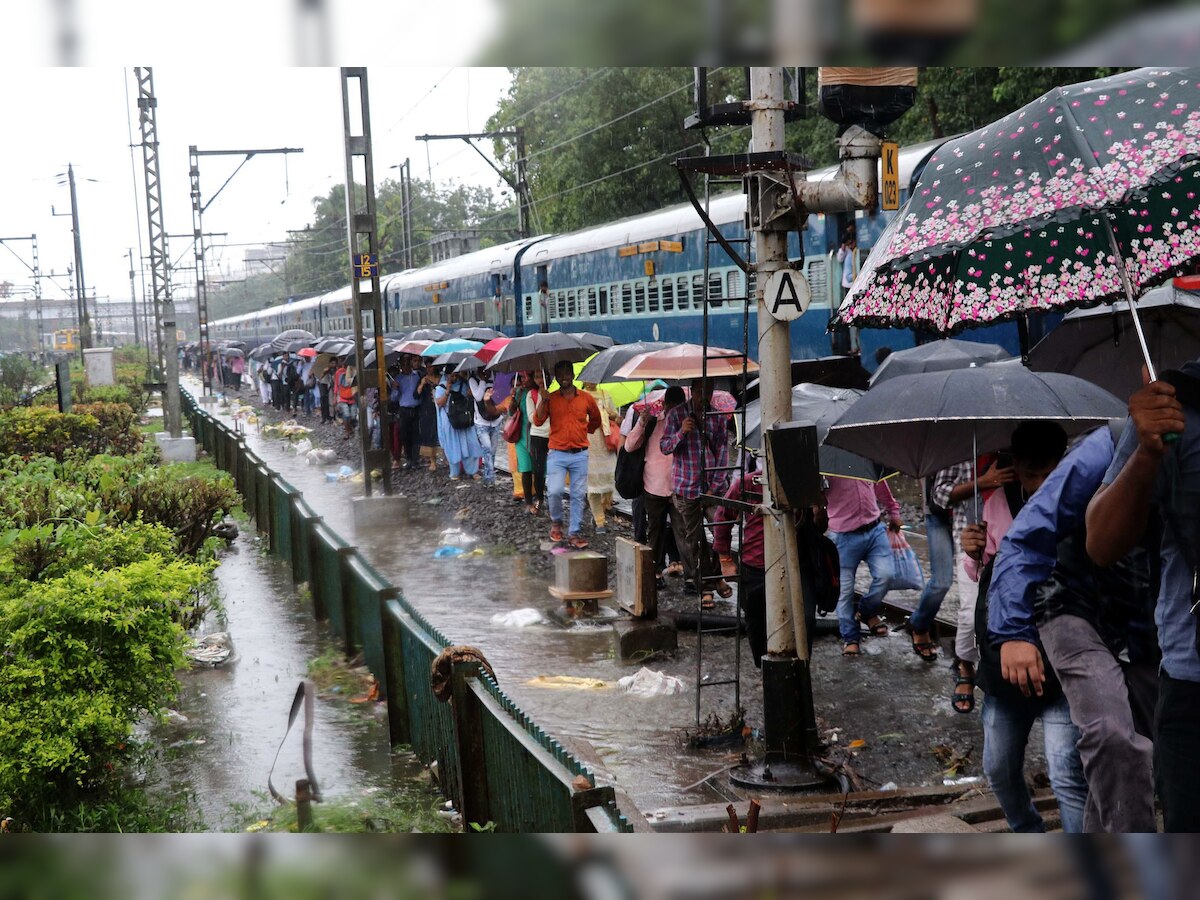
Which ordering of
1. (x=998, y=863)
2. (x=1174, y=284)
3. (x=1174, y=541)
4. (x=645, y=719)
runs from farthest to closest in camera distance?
(x=645, y=719) < (x=1174, y=284) < (x=1174, y=541) < (x=998, y=863)

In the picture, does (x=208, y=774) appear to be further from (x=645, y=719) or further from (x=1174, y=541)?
(x=1174, y=541)

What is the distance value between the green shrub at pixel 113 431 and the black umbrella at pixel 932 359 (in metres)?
11.4

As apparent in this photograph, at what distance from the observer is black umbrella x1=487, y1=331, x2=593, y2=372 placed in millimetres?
14039

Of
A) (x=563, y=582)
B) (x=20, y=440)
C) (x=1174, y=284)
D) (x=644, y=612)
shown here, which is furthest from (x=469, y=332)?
(x=1174, y=284)

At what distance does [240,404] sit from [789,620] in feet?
122

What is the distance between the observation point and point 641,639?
835cm

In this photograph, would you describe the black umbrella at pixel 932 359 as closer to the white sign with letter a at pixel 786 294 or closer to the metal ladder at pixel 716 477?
the metal ladder at pixel 716 477

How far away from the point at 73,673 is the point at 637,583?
3.97 m

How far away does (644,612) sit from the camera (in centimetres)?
850

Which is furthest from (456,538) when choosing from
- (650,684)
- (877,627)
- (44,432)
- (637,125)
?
(637,125)

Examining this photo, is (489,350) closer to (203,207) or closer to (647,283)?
(647,283)

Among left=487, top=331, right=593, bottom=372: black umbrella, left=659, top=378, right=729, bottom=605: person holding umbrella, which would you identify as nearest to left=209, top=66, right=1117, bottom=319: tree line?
left=487, top=331, right=593, bottom=372: black umbrella

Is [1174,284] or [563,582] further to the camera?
[563,582]

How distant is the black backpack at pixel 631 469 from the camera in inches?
390
